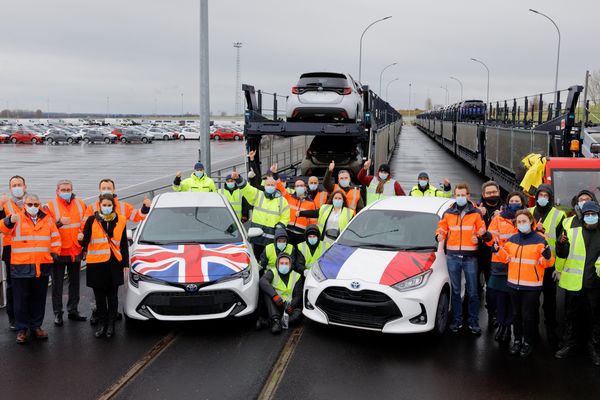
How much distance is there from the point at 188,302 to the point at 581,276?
4.24 metres

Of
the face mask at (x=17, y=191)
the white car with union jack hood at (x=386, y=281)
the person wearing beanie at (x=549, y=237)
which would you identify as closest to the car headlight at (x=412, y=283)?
the white car with union jack hood at (x=386, y=281)

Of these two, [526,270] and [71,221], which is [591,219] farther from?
[71,221]

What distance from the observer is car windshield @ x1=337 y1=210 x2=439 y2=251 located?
739 centimetres

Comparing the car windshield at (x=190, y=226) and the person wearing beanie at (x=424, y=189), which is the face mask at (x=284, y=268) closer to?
the car windshield at (x=190, y=226)

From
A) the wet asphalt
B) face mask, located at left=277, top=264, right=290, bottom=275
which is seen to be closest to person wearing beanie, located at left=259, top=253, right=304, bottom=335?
face mask, located at left=277, top=264, right=290, bottom=275

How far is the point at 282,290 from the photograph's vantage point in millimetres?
7656

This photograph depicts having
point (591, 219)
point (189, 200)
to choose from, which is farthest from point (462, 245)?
point (189, 200)

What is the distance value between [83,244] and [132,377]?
1.81 m

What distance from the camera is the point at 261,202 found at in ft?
30.1

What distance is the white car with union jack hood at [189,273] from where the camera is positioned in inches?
270

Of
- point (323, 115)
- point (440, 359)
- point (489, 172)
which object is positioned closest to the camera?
point (440, 359)

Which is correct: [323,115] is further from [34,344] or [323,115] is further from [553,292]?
[34,344]

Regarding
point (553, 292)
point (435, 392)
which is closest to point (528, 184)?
point (553, 292)

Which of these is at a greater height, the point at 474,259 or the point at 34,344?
the point at 474,259
